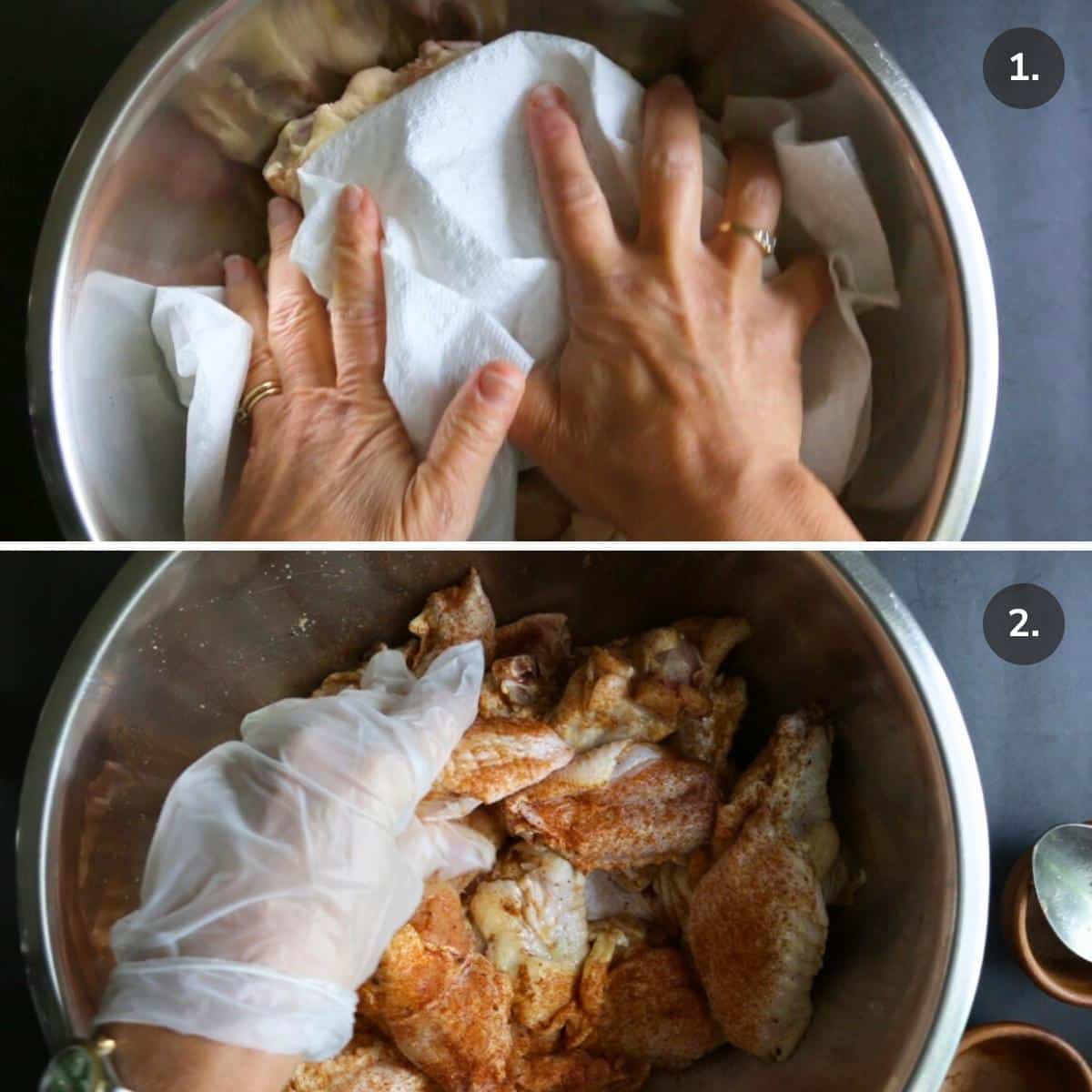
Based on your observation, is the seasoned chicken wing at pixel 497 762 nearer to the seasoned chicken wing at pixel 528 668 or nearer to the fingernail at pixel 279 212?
the seasoned chicken wing at pixel 528 668

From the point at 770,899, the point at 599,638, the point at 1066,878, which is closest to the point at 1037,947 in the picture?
the point at 1066,878

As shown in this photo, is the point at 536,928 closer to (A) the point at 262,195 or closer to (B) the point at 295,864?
(B) the point at 295,864

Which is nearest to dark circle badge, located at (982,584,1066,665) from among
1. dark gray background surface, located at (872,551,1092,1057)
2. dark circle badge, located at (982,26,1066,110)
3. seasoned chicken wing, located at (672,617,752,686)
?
dark gray background surface, located at (872,551,1092,1057)

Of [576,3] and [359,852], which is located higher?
[576,3]

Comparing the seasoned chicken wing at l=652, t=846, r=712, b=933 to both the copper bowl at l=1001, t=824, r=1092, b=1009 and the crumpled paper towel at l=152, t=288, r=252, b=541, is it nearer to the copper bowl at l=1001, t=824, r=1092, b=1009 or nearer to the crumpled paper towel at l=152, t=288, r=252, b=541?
the copper bowl at l=1001, t=824, r=1092, b=1009

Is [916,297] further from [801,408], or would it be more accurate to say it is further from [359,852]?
[359,852]

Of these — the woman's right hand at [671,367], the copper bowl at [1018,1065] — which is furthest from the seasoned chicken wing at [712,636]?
the copper bowl at [1018,1065]

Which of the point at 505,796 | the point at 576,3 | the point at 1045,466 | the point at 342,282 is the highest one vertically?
the point at 576,3

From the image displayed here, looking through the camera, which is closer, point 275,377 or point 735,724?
point 275,377

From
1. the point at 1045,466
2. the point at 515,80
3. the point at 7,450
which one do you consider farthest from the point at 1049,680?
the point at 7,450
